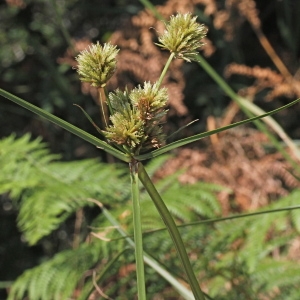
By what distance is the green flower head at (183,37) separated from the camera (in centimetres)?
45

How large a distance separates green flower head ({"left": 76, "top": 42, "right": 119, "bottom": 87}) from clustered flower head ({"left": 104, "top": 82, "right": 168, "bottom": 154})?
2 centimetres

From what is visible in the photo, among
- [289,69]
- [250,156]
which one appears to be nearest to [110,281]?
[250,156]

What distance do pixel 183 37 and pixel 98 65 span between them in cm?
6

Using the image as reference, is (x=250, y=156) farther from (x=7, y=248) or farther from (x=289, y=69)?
(x=7, y=248)

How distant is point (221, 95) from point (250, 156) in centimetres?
33

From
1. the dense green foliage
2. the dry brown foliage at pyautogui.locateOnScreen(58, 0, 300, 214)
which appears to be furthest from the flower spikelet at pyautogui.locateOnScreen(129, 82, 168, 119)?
the dry brown foliage at pyautogui.locateOnScreen(58, 0, 300, 214)

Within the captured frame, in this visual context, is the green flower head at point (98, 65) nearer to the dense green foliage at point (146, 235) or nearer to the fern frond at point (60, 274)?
the dense green foliage at point (146, 235)

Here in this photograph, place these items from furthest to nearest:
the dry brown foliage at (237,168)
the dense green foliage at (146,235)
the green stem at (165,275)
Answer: the dry brown foliage at (237,168) → the dense green foliage at (146,235) → the green stem at (165,275)

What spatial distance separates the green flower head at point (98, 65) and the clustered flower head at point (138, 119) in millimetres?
16

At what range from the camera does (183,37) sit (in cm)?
45

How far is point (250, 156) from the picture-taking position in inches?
73.9

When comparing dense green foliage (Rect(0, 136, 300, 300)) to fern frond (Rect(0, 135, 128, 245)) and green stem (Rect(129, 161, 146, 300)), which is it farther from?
green stem (Rect(129, 161, 146, 300))

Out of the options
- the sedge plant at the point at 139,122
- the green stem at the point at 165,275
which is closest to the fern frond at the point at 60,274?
the green stem at the point at 165,275

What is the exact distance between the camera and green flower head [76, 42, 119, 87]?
44 cm
